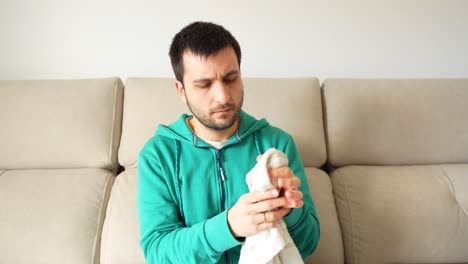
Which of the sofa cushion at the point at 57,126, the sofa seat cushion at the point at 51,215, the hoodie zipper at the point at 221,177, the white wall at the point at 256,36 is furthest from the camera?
the white wall at the point at 256,36

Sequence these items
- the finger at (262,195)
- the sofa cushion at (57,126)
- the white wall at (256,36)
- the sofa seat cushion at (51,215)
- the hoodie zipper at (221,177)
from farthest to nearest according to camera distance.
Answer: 1. the white wall at (256,36)
2. the sofa cushion at (57,126)
3. the sofa seat cushion at (51,215)
4. the hoodie zipper at (221,177)
5. the finger at (262,195)

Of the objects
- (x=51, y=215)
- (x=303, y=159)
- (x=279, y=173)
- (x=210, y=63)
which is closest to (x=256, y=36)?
(x=303, y=159)

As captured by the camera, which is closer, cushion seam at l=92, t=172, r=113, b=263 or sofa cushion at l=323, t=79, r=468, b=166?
cushion seam at l=92, t=172, r=113, b=263

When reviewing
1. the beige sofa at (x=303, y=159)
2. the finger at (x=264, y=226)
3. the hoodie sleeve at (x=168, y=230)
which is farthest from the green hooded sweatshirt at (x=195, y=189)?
the beige sofa at (x=303, y=159)

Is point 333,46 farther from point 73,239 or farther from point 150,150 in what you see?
point 73,239

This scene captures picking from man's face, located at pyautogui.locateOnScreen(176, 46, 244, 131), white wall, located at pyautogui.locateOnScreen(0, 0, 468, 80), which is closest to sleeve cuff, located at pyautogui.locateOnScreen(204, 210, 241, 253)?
man's face, located at pyautogui.locateOnScreen(176, 46, 244, 131)

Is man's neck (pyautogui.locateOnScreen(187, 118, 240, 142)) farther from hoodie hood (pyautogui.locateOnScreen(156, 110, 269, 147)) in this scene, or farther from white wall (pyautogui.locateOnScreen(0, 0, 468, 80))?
white wall (pyautogui.locateOnScreen(0, 0, 468, 80))

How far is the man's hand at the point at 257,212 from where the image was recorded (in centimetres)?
68

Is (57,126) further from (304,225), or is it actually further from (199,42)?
(304,225)

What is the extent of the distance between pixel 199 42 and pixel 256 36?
71cm

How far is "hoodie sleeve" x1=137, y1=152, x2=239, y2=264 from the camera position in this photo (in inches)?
29.9

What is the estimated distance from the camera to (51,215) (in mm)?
1079

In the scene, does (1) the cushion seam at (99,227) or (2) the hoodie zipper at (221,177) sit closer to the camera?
(2) the hoodie zipper at (221,177)

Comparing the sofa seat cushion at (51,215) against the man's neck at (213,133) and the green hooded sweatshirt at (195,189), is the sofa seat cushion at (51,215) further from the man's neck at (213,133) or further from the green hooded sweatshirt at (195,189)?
the man's neck at (213,133)
